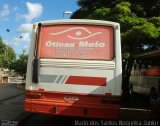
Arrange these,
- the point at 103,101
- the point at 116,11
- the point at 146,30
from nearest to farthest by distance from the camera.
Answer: the point at 103,101, the point at 146,30, the point at 116,11

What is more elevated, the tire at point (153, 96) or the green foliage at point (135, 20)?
the green foliage at point (135, 20)

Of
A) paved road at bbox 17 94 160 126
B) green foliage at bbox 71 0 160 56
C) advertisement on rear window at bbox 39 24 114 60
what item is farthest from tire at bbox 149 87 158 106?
green foliage at bbox 71 0 160 56

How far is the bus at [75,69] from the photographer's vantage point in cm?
1141

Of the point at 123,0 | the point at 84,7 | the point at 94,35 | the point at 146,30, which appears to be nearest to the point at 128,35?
the point at 146,30

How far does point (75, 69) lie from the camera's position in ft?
38.2

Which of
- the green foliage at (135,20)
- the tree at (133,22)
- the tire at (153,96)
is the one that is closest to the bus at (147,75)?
the tire at (153,96)

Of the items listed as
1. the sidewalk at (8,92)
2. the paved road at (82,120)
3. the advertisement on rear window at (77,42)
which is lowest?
the paved road at (82,120)

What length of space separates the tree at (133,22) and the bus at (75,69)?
8.96 meters

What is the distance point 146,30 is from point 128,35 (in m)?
0.97

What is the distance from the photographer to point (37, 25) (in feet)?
39.4

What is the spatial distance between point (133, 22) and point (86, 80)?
1149cm

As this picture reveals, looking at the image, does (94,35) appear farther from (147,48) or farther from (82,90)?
(147,48)

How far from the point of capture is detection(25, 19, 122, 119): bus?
11406mm

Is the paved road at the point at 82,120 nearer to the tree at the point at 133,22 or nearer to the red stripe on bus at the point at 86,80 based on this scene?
the red stripe on bus at the point at 86,80
